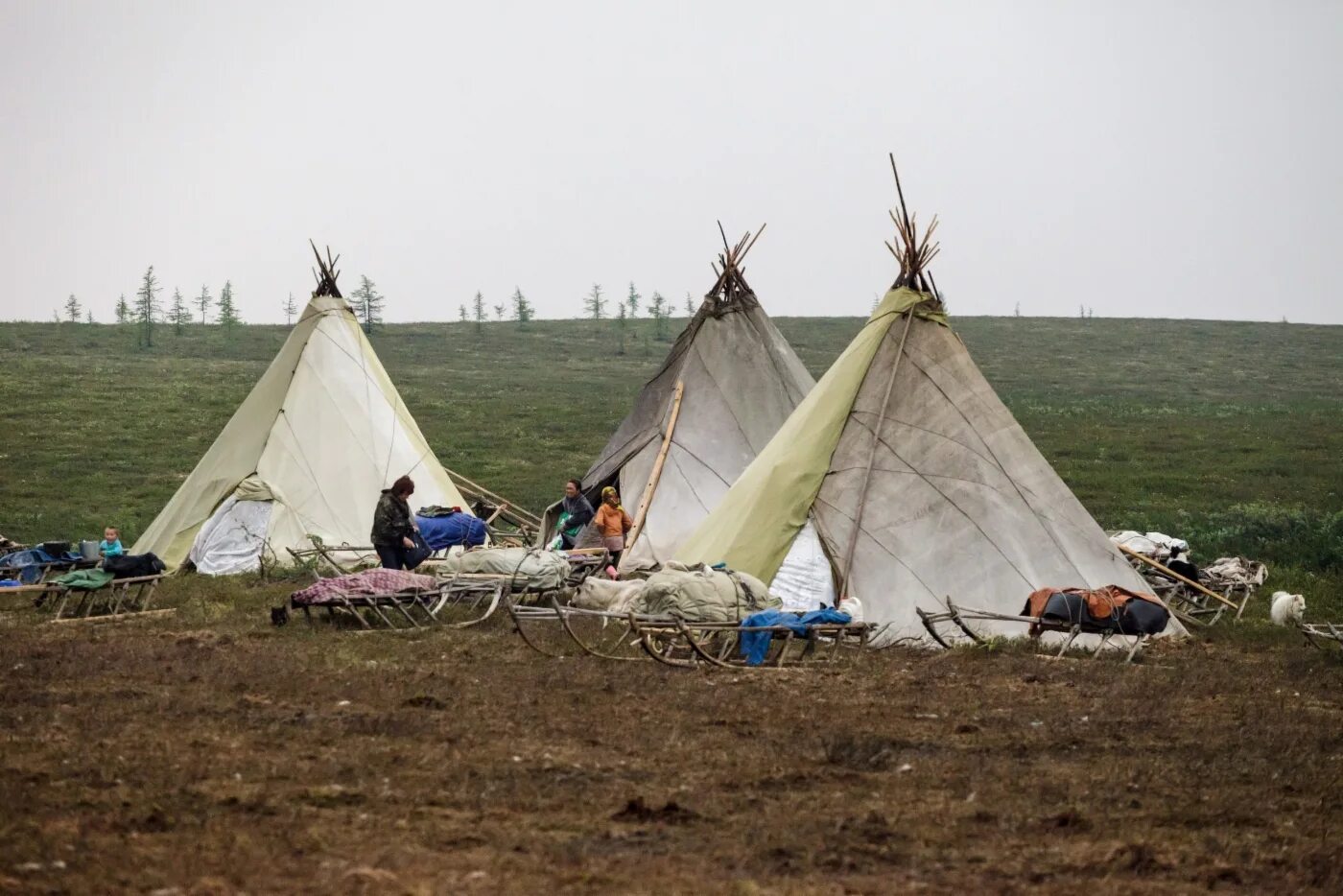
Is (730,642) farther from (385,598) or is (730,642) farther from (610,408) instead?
(610,408)

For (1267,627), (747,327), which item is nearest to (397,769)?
(1267,627)

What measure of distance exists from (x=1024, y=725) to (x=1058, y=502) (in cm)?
588

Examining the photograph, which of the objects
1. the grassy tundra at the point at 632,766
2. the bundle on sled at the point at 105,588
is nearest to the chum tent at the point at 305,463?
the grassy tundra at the point at 632,766

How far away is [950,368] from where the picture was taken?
16.0m

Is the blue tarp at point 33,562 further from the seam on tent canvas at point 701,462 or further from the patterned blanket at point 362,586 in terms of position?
the seam on tent canvas at point 701,462

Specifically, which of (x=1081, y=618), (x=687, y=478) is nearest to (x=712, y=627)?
(x=1081, y=618)

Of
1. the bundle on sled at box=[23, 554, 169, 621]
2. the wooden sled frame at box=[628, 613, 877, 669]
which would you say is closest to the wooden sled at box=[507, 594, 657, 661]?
the wooden sled frame at box=[628, 613, 877, 669]

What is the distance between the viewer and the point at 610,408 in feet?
148

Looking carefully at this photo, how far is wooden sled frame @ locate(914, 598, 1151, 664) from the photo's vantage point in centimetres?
1284

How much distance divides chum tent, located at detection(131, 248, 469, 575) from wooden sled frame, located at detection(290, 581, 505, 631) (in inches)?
174

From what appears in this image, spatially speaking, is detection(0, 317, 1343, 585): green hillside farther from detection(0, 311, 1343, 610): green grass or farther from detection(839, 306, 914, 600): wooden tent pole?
detection(839, 306, 914, 600): wooden tent pole

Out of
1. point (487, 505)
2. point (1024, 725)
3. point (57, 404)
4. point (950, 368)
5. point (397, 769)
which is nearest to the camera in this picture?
point (397, 769)

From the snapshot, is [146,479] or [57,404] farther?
[57,404]

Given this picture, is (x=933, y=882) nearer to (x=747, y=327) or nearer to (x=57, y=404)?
(x=747, y=327)
